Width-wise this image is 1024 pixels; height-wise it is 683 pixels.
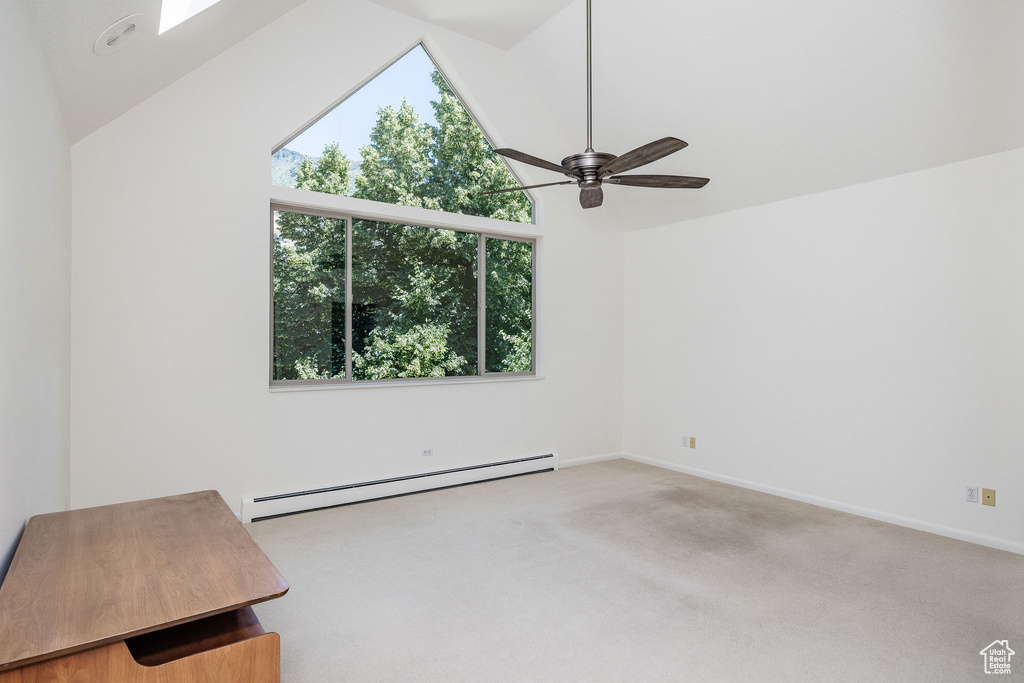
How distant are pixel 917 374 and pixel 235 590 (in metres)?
4.16

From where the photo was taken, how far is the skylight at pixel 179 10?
8.06 feet

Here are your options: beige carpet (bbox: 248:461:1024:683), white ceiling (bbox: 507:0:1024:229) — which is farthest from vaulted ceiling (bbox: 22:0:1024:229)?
beige carpet (bbox: 248:461:1024:683)

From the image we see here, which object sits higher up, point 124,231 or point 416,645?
point 124,231

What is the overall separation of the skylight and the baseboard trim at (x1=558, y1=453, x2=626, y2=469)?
4397 mm

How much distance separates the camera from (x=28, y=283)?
6.45 ft

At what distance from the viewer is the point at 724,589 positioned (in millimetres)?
2799

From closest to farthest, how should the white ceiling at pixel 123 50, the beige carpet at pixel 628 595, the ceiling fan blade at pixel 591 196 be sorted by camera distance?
the white ceiling at pixel 123 50, the beige carpet at pixel 628 595, the ceiling fan blade at pixel 591 196

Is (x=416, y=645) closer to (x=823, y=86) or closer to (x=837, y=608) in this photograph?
(x=837, y=608)

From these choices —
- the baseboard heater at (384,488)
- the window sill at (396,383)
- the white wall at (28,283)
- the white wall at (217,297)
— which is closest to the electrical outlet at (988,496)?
the baseboard heater at (384,488)

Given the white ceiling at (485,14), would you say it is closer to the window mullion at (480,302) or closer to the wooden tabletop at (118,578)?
the window mullion at (480,302)

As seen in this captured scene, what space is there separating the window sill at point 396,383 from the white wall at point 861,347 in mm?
1538

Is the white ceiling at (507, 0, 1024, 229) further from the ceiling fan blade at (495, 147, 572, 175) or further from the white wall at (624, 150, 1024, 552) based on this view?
the ceiling fan blade at (495, 147, 572, 175)

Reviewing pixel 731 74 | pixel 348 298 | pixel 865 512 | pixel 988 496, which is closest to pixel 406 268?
pixel 348 298

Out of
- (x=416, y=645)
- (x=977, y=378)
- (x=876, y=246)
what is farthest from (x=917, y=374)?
(x=416, y=645)
